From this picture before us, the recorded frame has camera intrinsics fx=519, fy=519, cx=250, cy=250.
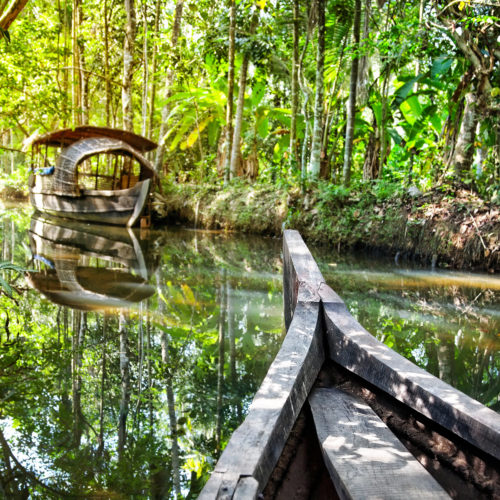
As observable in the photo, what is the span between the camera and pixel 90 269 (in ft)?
23.9

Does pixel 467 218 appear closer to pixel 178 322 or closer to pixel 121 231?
pixel 178 322

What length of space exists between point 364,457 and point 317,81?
10575 millimetres

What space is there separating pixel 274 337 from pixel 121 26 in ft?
55.3

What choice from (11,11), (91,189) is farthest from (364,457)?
(91,189)

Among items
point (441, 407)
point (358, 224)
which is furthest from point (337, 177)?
point (441, 407)

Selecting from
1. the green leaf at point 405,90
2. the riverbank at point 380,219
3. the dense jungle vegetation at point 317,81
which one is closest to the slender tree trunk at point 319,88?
the dense jungle vegetation at point 317,81

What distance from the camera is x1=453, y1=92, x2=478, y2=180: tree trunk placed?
9.04 metres

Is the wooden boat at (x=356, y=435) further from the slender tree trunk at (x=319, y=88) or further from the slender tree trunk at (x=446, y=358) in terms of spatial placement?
the slender tree trunk at (x=319, y=88)

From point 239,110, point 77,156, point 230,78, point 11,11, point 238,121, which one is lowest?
point 77,156

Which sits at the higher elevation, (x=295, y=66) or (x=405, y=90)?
(x=295, y=66)

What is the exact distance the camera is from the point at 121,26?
1822 centimetres

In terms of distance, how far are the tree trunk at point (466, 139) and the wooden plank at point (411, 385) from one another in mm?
7674

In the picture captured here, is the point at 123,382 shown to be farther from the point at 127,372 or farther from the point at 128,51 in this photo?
the point at 128,51

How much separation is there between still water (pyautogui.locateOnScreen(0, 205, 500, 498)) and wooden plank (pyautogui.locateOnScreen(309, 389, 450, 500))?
26.7 inches
